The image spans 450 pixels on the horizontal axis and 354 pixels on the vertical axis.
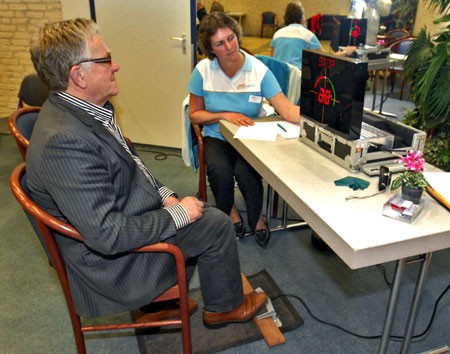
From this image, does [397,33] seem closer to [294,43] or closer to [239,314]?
[294,43]

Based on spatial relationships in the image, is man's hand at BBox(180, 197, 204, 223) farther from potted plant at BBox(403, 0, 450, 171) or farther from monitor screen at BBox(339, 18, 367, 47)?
monitor screen at BBox(339, 18, 367, 47)

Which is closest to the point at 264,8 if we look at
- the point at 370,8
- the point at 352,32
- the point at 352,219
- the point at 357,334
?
the point at 370,8

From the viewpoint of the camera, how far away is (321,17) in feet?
18.0

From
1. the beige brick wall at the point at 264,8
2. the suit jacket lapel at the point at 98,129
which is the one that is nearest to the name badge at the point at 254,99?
the suit jacket lapel at the point at 98,129

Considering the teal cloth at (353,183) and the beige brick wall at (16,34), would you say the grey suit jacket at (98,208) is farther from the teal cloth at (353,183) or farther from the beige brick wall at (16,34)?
the beige brick wall at (16,34)

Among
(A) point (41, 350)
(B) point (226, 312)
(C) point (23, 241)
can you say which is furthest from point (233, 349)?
(C) point (23, 241)

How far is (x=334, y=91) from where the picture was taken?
1507 mm

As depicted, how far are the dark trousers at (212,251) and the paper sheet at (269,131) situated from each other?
0.54 metres

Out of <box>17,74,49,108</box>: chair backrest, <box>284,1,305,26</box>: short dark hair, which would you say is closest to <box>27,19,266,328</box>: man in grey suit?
<box>17,74,49,108</box>: chair backrest

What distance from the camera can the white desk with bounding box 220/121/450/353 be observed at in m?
1.08

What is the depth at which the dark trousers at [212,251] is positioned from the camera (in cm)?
145

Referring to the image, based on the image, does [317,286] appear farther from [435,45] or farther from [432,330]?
[435,45]

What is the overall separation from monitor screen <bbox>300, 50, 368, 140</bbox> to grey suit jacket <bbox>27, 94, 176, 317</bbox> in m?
0.73

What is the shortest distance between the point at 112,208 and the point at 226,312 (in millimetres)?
741
